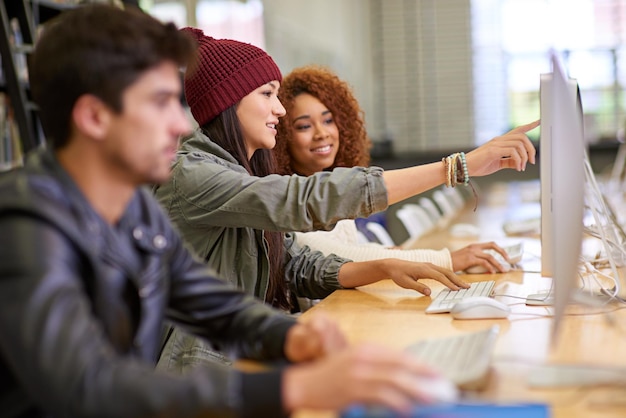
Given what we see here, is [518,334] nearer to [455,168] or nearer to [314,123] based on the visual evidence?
[455,168]

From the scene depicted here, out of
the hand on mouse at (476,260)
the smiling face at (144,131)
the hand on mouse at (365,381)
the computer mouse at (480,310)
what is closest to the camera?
the hand on mouse at (365,381)

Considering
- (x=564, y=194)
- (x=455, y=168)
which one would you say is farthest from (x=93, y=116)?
(x=455, y=168)

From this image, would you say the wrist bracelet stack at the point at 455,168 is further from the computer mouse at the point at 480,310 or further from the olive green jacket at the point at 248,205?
the computer mouse at the point at 480,310

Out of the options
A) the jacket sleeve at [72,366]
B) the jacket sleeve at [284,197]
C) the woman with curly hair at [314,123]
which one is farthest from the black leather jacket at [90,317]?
the woman with curly hair at [314,123]

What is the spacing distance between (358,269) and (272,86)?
1.84ft

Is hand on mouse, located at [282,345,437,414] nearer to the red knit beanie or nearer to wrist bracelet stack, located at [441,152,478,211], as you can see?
wrist bracelet stack, located at [441,152,478,211]

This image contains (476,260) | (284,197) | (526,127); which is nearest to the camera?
(284,197)

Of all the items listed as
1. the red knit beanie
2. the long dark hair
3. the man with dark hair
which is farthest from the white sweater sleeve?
the man with dark hair

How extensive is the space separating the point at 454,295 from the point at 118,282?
1095mm

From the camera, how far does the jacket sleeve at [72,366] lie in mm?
952

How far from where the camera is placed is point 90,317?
1.04 metres

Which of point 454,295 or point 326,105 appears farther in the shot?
point 326,105

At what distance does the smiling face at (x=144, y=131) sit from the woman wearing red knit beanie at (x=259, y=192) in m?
0.56

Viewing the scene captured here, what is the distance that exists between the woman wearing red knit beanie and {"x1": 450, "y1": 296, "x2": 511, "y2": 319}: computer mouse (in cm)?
28
